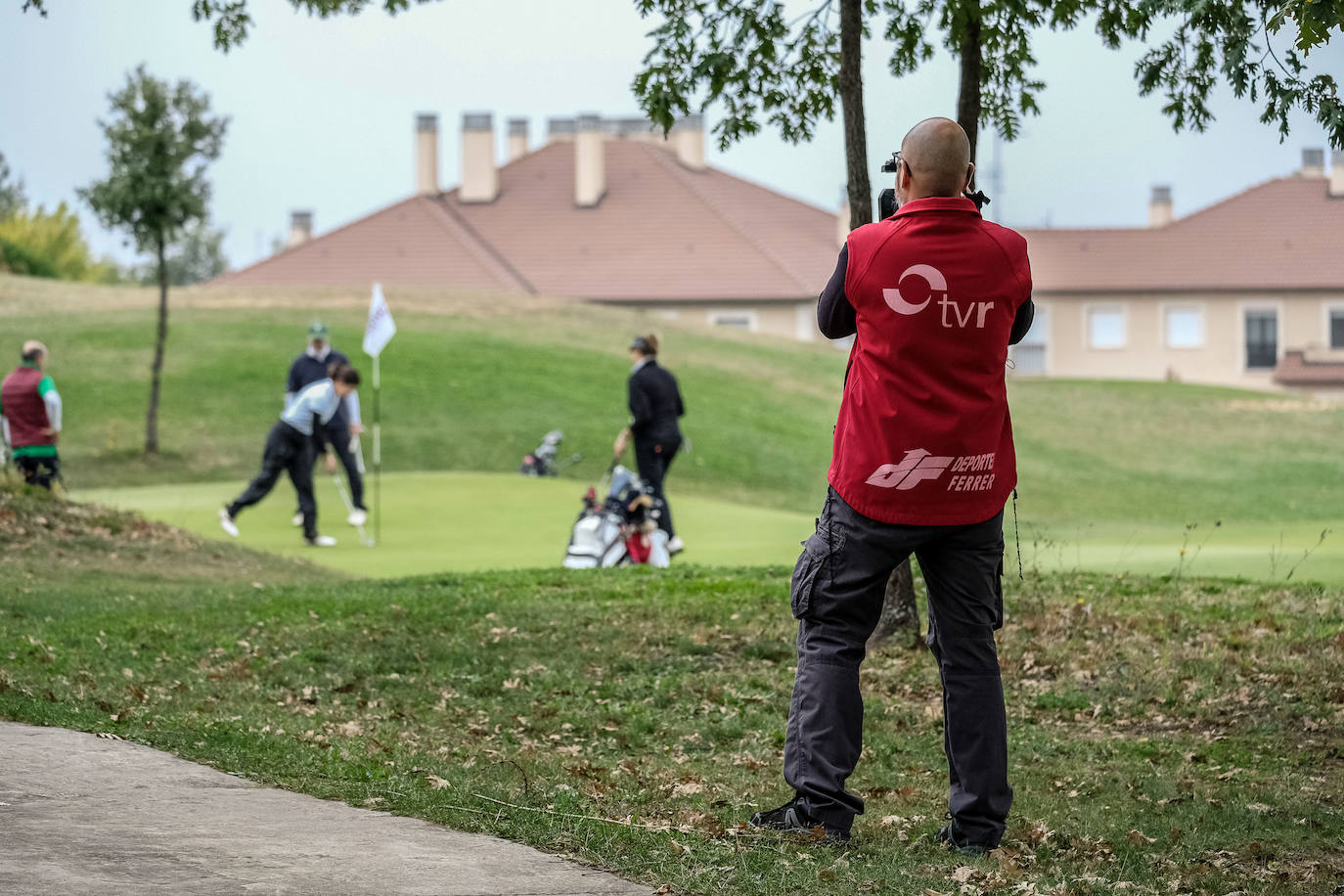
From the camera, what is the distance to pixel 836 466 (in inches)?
190

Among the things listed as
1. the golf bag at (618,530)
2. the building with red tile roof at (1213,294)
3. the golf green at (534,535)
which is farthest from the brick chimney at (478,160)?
the golf bag at (618,530)

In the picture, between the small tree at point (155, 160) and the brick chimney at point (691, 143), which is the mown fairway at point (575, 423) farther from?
the brick chimney at point (691, 143)

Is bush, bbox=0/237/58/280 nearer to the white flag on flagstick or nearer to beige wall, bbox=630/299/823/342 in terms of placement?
beige wall, bbox=630/299/823/342

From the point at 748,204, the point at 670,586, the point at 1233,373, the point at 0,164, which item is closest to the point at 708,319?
the point at 748,204

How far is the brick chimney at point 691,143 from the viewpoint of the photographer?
6825 centimetres

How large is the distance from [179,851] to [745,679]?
447 centimetres

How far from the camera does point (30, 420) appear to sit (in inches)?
646

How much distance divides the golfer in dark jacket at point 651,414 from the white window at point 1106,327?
160ft

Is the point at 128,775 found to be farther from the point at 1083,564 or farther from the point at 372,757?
the point at 1083,564

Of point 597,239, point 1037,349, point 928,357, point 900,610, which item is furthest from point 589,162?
point 928,357

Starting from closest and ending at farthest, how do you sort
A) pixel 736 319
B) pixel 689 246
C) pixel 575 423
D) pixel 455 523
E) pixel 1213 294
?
1. pixel 455 523
2. pixel 575 423
3. pixel 736 319
4. pixel 1213 294
5. pixel 689 246

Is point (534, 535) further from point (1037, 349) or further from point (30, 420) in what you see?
point (1037, 349)

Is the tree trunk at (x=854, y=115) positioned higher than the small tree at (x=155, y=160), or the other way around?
the small tree at (x=155, y=160)

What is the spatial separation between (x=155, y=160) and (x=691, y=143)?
44.4 meters
